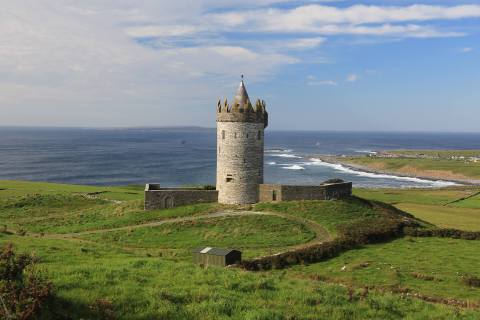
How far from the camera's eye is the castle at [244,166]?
3719 cm

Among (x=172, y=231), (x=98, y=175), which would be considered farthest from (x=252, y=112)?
(x=98, y=175)

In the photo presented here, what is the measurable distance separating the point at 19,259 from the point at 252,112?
94.5 ft

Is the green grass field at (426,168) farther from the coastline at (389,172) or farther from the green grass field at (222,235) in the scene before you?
the green grass field at (222,235)

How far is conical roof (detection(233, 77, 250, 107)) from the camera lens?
124ft

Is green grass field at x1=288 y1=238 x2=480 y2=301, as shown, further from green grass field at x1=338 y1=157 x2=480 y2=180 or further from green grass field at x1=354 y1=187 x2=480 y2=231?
green grass field at x1=338 y1=157 x2=480 y2=180

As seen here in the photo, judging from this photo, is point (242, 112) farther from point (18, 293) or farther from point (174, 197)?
point (18, 293)

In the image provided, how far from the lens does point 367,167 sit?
493 feet

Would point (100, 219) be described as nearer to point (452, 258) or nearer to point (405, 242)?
point (405, 242)

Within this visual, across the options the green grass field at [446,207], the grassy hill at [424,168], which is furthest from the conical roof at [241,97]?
the grassy hill at [424,168]

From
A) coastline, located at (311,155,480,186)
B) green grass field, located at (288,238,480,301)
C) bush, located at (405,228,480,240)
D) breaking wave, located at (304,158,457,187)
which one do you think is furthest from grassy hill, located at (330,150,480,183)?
green grass field, located at (288,238,480,301)

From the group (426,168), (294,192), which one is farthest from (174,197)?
(426,168)

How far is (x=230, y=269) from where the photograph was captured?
1833 centimetres

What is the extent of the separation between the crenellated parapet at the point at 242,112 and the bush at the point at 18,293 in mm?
28185

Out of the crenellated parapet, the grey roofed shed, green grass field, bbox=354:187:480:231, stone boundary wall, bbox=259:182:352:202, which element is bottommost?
green grass field, bbox=354:187:480:231
